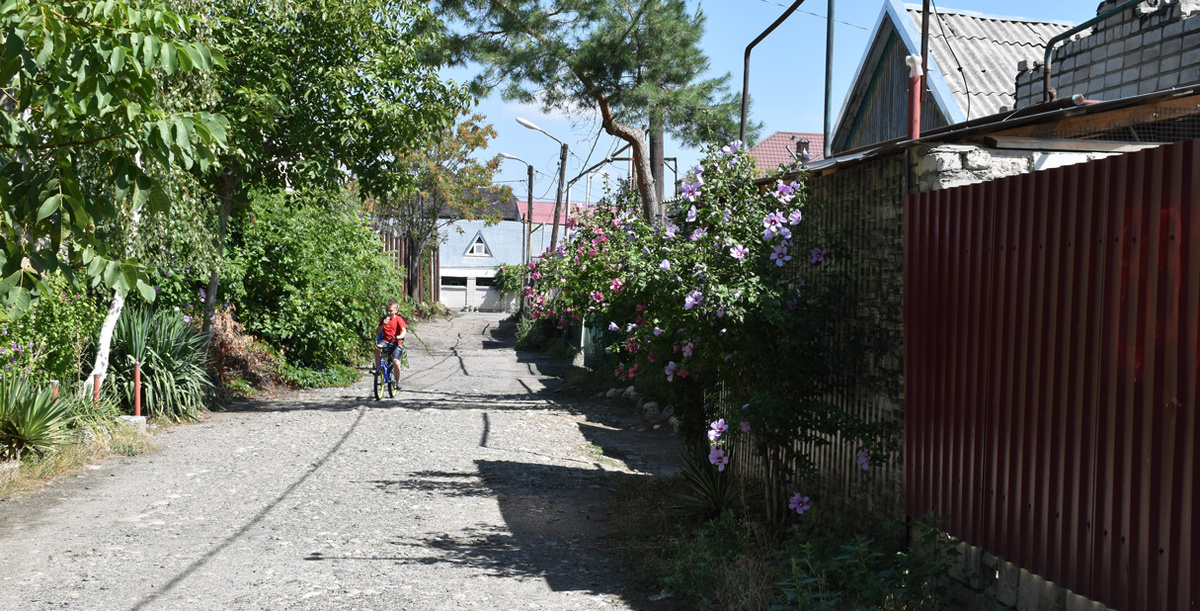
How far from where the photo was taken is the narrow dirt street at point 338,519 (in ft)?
17.5

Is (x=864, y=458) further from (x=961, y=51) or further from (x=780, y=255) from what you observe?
(x=961, y=51)

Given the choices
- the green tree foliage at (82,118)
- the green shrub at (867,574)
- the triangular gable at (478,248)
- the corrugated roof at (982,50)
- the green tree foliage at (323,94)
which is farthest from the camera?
the triangular gable at (478,248)

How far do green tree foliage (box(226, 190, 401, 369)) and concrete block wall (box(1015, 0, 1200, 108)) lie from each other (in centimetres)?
962

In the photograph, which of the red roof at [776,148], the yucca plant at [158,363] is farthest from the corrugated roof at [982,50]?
the red roof at [776,148]

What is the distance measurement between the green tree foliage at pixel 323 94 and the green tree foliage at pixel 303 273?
903 mm

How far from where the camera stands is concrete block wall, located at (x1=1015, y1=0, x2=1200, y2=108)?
8336 millimetres

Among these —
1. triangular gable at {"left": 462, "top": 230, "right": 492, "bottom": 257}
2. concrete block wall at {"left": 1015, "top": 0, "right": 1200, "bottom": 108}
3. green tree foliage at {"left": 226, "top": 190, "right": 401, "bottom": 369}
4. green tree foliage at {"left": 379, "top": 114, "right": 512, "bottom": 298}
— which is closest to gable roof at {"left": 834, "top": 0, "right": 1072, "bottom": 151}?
concrete block wall at {"left": 1015, "top": 0, "right": 1200, "bottom": 108}

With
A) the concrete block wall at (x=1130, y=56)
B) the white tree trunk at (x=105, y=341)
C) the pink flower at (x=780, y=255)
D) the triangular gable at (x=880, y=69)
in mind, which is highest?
the triangular gable at (x=880, y=69)

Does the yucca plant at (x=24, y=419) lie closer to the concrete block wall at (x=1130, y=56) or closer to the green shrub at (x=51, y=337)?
the green shrub at (x=51, y=337)

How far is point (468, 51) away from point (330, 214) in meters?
3.72

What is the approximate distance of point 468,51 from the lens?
14.4 meters

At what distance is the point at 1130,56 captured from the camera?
29.7ft

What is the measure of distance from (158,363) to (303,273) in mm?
3696

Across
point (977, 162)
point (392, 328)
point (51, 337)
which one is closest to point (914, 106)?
point (977, 162)
